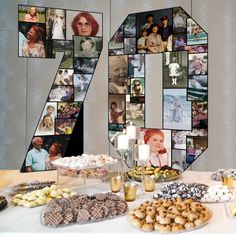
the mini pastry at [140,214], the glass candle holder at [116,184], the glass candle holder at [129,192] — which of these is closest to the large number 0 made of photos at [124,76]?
the glass candle holder at [116,184]

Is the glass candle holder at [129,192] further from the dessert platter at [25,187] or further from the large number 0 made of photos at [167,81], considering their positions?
the large number 0 made of photos at [167,81]

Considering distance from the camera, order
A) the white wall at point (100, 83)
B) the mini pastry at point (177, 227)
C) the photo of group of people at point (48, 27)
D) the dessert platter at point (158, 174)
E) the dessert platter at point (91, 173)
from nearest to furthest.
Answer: the mini pastry at point (177, 227), the dessert platter at point (158, 174), the dessert platter at point (91, 173), the white wall at point (100, 83), the photo of group of people at point (48, 27)

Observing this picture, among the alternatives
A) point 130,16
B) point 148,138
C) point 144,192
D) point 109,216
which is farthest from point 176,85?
point 109,216

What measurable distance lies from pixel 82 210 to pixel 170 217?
372 millimetres

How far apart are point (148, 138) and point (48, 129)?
110cm

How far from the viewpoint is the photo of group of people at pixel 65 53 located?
3889 millimetres

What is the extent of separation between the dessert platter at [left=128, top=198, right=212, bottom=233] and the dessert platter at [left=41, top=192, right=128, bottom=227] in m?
0.09

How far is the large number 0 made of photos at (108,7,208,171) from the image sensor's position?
3688 millimetres

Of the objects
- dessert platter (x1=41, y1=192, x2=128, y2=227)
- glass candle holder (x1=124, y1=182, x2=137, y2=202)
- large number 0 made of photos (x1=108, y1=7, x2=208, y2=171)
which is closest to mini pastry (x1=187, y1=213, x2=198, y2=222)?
dessert platter (x1=41, y1=192, x2=128, y2=227)

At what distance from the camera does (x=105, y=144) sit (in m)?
4.02

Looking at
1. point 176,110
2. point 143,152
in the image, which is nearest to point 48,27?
point 176,110

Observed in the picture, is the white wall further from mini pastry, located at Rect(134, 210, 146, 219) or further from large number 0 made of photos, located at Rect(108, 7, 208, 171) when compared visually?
mini pastry, located at Rect(134, 210, 146, 219)

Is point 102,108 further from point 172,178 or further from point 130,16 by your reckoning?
point 172,178

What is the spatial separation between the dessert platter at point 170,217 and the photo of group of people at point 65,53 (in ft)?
8.25
